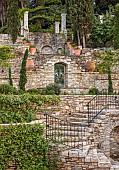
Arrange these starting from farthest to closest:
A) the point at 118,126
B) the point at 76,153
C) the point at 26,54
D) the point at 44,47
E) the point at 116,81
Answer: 1. the point at 44,47
2. the point at 116,81
3. the point at 26,54
4. the point at 118,126
5. the point at 76,153

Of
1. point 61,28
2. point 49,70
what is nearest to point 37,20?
point 61,28

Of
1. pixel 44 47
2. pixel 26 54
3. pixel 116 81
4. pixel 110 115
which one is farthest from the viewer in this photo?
pixel 44 47

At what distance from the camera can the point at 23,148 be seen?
11.3m

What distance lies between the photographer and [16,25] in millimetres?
A: 25781

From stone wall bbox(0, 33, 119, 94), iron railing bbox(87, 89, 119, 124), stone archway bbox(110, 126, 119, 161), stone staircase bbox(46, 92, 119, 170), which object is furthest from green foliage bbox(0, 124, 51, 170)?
stone wall bbox(0, 33, 119, 94)

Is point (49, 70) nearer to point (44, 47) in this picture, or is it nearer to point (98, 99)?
point (98, 99)

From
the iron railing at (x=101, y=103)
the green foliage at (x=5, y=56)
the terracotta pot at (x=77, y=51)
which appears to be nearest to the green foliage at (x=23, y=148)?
the iron railing at (x=101, y=103)

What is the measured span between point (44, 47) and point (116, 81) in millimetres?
11662

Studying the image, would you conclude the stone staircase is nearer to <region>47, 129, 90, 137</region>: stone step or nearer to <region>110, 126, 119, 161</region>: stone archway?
<region>47, 129, 90, 137</region>: stone step

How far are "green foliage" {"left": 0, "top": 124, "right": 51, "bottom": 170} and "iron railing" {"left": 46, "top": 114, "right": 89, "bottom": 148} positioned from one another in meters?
0.64

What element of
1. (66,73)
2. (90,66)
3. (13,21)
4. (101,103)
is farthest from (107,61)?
(13,21)

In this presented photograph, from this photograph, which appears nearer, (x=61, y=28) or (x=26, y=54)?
(x=26, y=54)

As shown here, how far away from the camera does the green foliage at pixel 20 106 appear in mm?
13055

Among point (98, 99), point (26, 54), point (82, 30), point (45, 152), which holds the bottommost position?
point (45, 152)
